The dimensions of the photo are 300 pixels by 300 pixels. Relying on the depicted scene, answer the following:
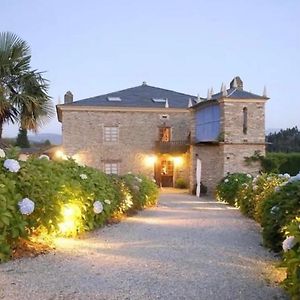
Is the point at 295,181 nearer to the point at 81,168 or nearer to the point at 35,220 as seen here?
the point at 35,220

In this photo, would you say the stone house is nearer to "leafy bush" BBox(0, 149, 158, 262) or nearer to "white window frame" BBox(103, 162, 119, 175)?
"white window frame" BBox(103, 162, 119, 175)

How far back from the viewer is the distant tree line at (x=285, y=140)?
41906mm

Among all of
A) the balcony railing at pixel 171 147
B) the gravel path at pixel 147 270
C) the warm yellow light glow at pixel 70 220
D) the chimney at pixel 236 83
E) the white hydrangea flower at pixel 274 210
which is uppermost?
the chimney at pixel 236 83

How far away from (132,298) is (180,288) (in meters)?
0.56

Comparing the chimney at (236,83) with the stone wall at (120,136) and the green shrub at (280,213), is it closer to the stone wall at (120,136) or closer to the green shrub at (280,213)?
the stone wall at (120,136)

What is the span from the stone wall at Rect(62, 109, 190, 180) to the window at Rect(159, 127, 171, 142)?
→ 24cm

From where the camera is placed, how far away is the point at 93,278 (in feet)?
16.1

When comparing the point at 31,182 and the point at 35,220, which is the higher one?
the point at 31,182

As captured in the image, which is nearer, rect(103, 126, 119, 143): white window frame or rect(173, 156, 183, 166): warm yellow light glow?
rect(103, 126, 119, 143): white window frame

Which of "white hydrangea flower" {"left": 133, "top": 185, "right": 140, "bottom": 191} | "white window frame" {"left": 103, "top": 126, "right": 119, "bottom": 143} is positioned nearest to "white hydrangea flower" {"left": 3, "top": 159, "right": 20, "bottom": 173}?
"white hydrangea flower" {"left": 133, "top": 185, "right": 140, "bottom": 191}

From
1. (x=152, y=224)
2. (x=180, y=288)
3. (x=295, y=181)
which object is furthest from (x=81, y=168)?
(x=180, y=288)

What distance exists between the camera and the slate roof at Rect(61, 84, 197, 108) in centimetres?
3081

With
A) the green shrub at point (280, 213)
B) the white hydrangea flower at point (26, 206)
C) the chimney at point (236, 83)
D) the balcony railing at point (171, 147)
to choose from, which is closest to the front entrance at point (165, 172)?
the balcony railing at point (171, 147)

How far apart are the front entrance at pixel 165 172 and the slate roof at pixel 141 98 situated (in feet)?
12.6
